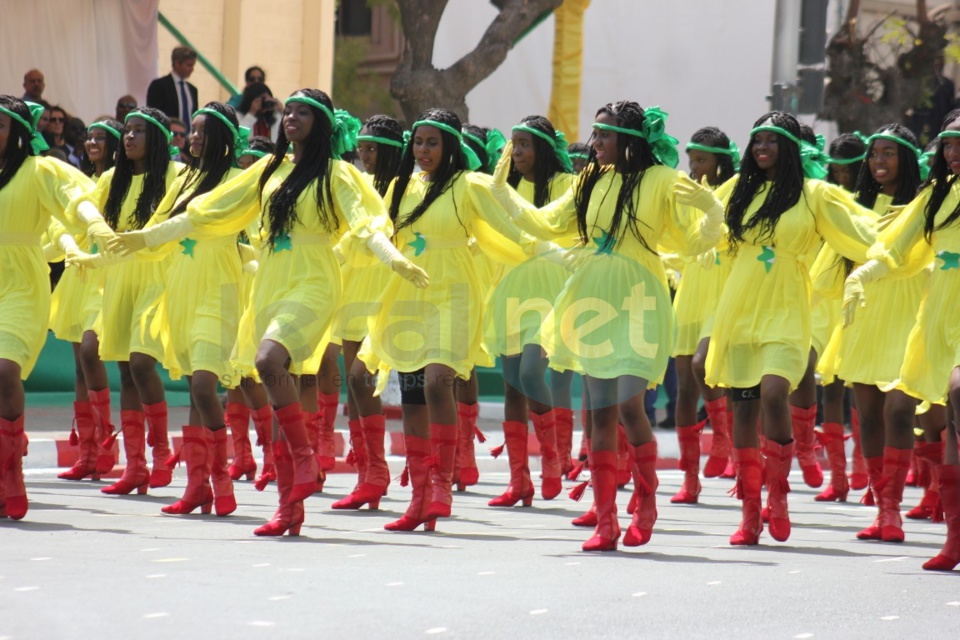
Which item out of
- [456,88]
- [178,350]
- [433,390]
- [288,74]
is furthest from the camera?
[288,74]

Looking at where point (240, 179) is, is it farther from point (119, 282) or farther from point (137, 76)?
point (137, 76)

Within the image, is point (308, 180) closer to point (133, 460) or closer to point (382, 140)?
point (382, 140)

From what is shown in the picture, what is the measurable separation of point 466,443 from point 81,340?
103 inches

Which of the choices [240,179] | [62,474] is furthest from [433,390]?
[62,474]

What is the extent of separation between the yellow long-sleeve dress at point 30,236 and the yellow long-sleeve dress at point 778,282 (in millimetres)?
3304

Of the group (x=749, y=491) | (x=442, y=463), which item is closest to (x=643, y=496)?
(x=749, y=491)

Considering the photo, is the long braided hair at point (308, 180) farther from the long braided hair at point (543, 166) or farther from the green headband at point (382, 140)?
the long braided hair at point (543, 166)

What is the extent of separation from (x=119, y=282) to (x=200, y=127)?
49.4 inches

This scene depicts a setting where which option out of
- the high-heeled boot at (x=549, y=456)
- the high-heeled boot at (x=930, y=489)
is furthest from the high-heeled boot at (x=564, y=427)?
the high-heeled boot at (x=930, y=489)

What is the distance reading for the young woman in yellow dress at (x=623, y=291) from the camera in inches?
308

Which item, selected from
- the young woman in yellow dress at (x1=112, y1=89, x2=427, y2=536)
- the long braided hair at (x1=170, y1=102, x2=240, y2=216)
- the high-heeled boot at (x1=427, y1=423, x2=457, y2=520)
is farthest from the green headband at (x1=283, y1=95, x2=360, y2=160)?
the high-heeled boot at (x1=427, y1=423, x2=457, y2=520)

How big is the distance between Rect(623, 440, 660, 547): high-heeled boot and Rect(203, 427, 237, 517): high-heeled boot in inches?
87.4

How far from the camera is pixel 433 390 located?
8500mm

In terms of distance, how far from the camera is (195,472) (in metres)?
8.94
